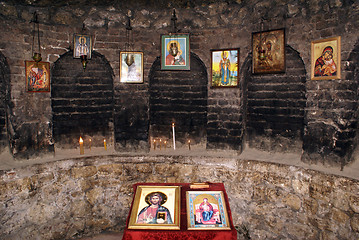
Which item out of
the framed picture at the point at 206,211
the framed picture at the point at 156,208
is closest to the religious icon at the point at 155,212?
the framed picture at the point at 156,208

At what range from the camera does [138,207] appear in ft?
8.82

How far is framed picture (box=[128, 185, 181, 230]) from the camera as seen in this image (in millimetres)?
2492

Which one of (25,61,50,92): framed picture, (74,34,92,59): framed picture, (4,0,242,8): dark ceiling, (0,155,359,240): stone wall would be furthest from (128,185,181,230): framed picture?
(4,0,242,8): dark ceiling

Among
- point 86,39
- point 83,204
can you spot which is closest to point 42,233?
point 83,204

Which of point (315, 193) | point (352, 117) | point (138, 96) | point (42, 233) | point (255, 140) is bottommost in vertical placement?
point (42, 233)

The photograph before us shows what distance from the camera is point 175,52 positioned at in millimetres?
5094

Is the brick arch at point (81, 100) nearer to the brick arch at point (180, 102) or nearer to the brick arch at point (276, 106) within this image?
the brick arch at point (180, 102)

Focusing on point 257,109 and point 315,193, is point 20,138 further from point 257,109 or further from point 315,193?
point 315,193

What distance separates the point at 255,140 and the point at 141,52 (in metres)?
3.11

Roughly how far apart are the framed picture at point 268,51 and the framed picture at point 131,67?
2304mm

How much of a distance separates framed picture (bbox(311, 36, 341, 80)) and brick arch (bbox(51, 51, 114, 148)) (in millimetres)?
3902

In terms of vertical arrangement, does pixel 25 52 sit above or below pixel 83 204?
above

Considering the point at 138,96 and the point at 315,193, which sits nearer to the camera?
the point at 315,193

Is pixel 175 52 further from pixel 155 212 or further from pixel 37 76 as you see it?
pixel 155 212
